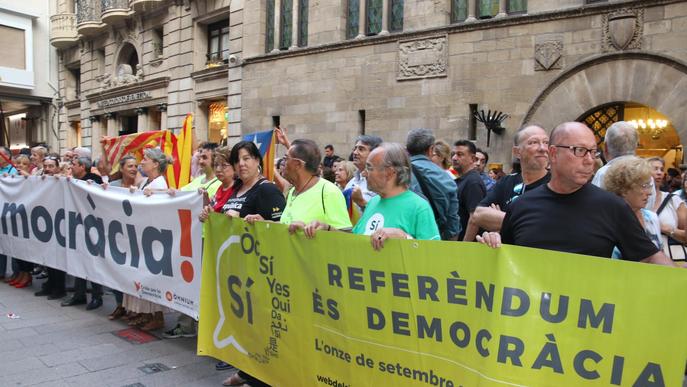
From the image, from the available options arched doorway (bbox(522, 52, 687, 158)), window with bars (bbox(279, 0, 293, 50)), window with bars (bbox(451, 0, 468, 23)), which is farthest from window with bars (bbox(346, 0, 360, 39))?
arched doorway (bbox(522, 52, 687, 158))

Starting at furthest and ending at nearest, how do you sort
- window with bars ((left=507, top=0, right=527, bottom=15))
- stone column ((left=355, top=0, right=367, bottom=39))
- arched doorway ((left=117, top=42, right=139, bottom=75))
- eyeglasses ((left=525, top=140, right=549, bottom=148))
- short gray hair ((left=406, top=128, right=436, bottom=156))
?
arched doorway ((left=117, top=42, right=139, bottom=75)) < stone column ((left=355, top=0, right=367, bottom=39)) < window with bars ((left=507, top=0, right=527, bottom=15)) < short gray hair ((left=406, top=128, right=436, bottom=156)) < eyeglasses ((left=525, top=140, right=549, bottom=148))

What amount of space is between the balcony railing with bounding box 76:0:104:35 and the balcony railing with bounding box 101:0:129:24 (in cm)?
134

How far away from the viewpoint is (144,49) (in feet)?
78.3

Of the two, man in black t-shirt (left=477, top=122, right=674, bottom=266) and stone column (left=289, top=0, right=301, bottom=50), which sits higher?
stone column (left=289, top=0, right=301, bottom=50)

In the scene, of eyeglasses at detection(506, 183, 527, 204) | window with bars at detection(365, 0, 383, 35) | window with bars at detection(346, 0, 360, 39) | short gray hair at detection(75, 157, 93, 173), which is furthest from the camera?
window with bars at detection(346, 0, 360, 39)

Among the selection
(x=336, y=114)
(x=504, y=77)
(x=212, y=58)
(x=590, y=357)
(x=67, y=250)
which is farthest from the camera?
(x=212, y=58)

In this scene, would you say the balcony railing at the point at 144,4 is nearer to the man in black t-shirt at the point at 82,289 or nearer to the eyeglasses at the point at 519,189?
the man in black t-shirt at the point at 82,289

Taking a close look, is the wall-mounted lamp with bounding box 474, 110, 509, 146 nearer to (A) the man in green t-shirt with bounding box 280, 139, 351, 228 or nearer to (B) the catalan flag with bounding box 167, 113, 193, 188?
(B) the catalan flag with bounding box 167, 113, 193, 188

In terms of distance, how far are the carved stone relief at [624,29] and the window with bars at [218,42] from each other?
13.2 meters

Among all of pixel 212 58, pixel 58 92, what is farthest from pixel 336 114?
pixel 58 92

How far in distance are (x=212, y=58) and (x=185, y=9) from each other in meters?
2.27

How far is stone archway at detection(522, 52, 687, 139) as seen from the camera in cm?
1035

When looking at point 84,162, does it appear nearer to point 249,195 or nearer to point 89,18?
point 249,195

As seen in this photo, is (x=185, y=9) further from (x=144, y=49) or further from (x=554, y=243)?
(x=554, y=243)
